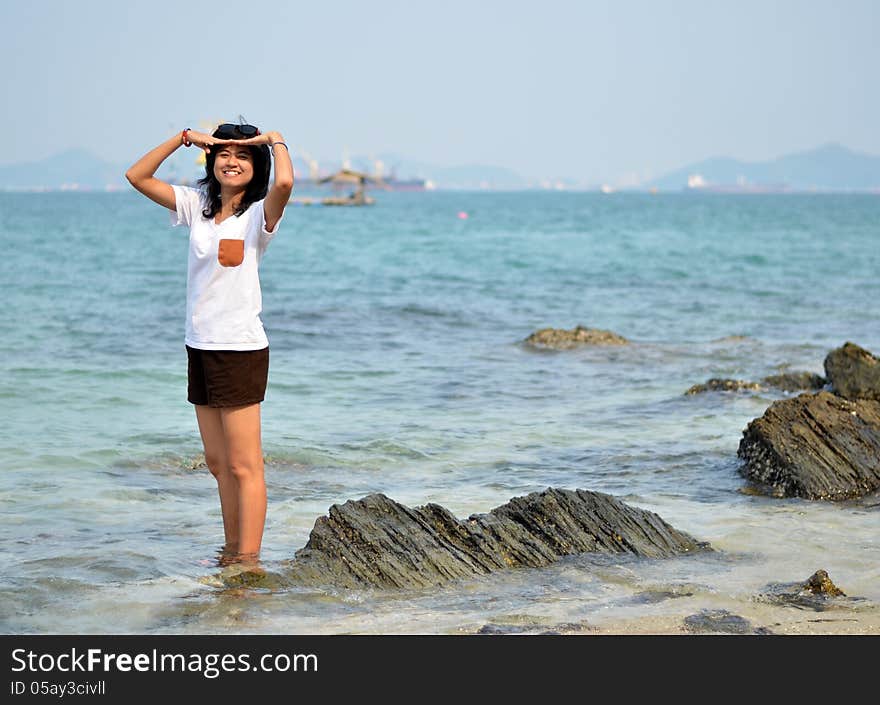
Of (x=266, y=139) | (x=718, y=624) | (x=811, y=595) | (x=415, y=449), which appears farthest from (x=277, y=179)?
(x=415, y=449)

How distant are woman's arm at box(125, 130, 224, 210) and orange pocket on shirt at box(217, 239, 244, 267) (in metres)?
0.36

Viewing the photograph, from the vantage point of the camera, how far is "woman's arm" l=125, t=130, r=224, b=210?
204 inches

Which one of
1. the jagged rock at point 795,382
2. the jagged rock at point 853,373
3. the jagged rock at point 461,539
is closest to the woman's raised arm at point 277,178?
the jagged rock at point 461,539

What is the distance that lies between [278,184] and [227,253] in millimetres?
429

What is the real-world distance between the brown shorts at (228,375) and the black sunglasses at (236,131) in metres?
0.96

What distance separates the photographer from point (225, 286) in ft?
16.6

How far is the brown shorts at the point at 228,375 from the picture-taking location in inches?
202

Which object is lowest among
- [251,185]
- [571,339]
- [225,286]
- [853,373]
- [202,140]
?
[571,339]

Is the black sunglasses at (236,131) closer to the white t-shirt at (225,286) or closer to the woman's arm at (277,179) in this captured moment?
the woman's arm at (277,179)

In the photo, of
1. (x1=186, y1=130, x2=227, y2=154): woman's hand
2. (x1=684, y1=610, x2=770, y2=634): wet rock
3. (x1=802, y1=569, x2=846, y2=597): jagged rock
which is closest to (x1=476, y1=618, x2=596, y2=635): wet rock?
(x1=684, y1=610, x2=770, y2=634): wet rock

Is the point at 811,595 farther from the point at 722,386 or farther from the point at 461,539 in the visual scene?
the point at 722,386

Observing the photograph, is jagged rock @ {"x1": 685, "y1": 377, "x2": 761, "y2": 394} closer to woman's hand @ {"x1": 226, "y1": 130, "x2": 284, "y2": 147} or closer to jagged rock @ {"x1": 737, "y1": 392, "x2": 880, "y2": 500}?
jagged rock @ {"x1": 737, "y1": 392, "x2": 880, "y2": 500}
